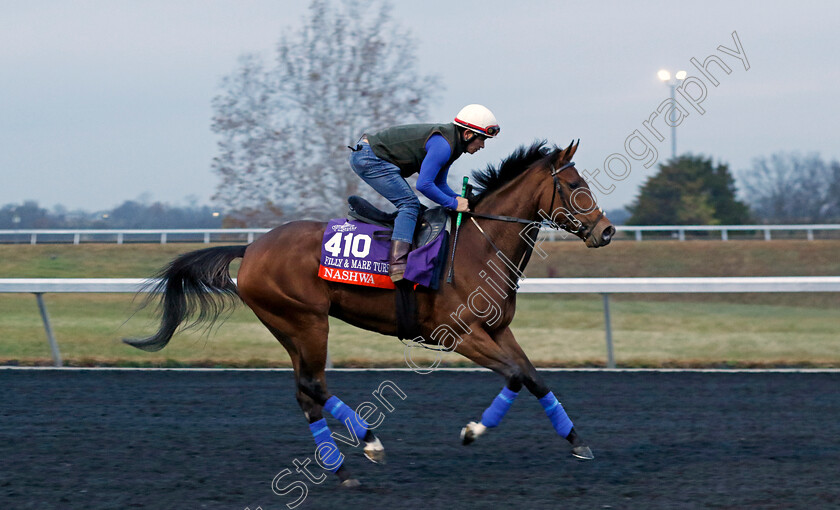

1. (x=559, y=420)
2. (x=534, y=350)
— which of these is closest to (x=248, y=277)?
(x=559, y=420)

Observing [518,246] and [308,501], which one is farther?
[518,246]

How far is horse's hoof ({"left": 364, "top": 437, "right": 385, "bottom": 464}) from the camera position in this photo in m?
5.00

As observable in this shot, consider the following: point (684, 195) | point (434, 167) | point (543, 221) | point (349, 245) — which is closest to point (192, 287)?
point (349, 245)

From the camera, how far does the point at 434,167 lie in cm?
518

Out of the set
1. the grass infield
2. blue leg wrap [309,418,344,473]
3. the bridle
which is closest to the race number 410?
the bridle

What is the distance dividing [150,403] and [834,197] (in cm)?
4188

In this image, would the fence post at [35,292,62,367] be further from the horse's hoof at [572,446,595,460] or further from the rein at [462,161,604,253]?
the horse's hoof at [572,446,595,460]

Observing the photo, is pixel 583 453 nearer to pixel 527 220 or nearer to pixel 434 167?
pixel 527 220

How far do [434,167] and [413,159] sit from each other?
0.89 feet

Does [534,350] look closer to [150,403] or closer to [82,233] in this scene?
[150,403]

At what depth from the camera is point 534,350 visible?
988 cm

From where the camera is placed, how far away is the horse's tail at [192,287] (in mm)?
5812

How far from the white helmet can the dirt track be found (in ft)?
6.30

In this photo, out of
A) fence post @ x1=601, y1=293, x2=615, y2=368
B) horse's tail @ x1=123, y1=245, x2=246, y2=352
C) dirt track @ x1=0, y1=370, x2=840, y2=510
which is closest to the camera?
dirt track @ x1=0, y1=370, x2=840, y2=510
